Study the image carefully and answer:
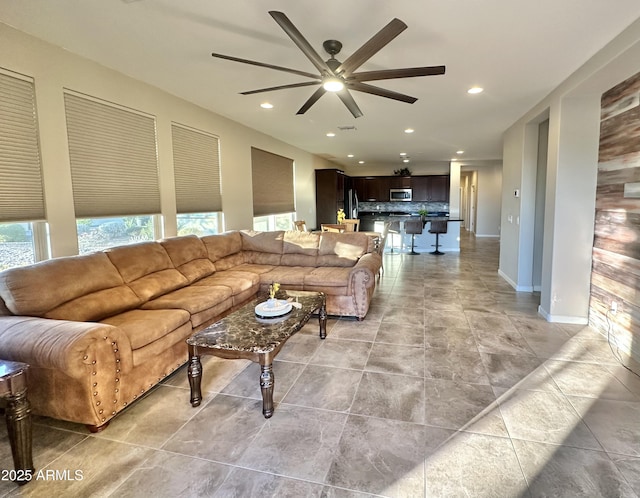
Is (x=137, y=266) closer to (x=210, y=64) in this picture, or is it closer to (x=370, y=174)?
(x=210, y=64)

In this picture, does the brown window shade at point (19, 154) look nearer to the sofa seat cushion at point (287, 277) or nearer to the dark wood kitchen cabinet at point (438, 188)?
the sofa seat cushion at point (287, 277)

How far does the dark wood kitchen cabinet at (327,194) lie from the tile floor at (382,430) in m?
5.89

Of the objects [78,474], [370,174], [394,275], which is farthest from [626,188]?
[370,174]

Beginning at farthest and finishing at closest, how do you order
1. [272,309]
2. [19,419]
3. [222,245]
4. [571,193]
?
1. [222,245]
2. [571,193]
3. [272,309]
4. [19,419]

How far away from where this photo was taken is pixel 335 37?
2.62 meters

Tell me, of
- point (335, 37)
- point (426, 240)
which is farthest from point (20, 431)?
point (426, 240)

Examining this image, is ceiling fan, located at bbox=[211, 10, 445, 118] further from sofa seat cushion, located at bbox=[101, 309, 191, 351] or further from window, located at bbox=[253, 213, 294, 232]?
window, located at bbox=[253, 213, 294, 232]

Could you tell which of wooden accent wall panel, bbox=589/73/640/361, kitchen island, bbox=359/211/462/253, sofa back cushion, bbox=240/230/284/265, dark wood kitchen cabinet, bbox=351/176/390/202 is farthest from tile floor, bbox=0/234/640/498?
dark wood kitchen cabinet, bbox=351/176/390/202

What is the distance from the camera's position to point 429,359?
3.05 m

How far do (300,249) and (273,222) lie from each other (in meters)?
2.11

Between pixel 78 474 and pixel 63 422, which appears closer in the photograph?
pixel 78 474

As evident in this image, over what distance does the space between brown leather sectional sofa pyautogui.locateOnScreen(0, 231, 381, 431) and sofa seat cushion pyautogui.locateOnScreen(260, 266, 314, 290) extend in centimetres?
1

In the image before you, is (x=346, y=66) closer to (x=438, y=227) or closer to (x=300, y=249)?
(x=300, y=249)

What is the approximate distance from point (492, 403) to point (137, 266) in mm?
3202
